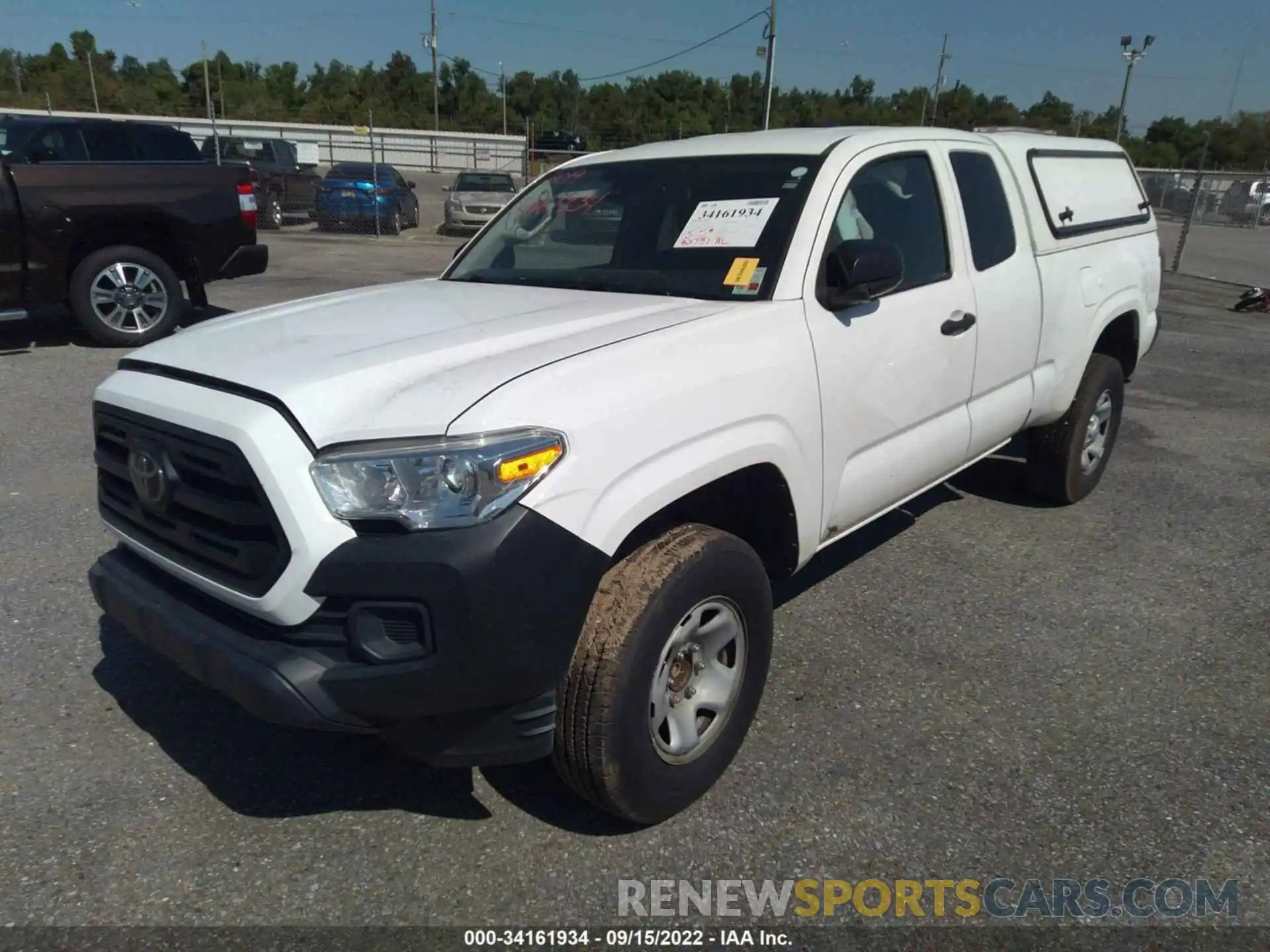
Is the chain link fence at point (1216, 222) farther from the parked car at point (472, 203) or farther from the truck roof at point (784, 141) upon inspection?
the truck roof at point (784, 141)

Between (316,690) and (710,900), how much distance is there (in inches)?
44.4

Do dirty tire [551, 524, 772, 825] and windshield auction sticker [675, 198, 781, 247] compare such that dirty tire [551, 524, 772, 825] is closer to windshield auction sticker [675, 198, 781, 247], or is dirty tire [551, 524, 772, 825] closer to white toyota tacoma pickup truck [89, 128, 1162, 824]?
white toyota tacoma pickup truck [89, 128, 1162, 824]

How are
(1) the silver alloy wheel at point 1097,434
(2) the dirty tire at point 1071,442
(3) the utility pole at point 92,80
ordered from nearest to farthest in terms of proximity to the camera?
1. (2) the dirty tire at point 1071,442
2. (1) the silver alloy wheel at point 1097,434
3. (3) the utility pole at point 92,80

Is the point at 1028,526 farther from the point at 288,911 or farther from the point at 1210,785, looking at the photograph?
the point at 288,911

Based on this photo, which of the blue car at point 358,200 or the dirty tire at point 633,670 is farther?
the blue car at point 358,200

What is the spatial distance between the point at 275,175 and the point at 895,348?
21646mm

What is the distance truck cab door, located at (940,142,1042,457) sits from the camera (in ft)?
13.1

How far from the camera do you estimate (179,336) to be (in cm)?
295

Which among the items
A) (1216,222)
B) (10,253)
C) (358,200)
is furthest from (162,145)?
(1216,222)

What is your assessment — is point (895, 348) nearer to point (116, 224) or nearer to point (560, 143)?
point (116, 224)

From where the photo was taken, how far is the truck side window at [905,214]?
3.47 m

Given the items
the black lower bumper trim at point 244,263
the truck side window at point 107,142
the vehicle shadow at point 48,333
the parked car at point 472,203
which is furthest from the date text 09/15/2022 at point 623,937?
the parked car at point 472,203

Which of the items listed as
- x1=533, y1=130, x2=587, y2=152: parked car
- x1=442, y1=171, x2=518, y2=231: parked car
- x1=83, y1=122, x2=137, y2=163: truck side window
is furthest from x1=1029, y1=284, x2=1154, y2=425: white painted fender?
x1=533, y1=130, x2=587, y2=152: parked car

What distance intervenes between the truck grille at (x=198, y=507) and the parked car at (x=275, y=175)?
62.5 feet
